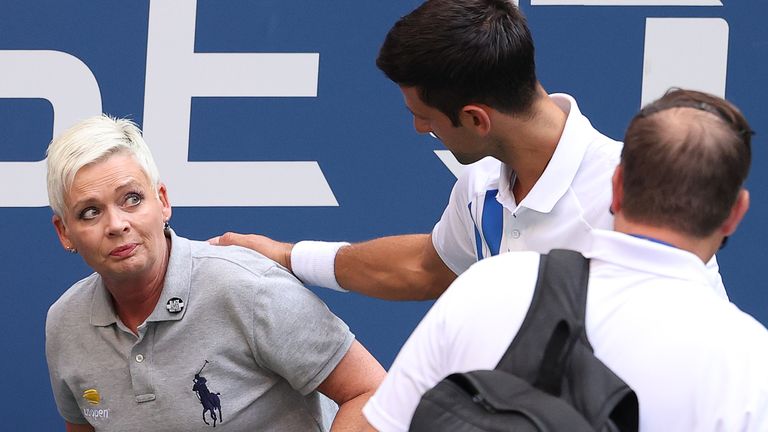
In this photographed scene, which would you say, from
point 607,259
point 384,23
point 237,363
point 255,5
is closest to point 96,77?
point 255,5

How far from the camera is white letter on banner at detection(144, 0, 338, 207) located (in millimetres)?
2613

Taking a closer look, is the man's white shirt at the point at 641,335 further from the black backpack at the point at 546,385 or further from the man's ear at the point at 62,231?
the man's ear at the point at 62,231

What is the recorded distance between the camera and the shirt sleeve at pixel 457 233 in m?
2.05

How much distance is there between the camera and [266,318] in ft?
6.60

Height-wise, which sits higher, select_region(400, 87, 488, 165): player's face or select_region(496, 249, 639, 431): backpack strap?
select_region(400, 87, 488, 165): player's face

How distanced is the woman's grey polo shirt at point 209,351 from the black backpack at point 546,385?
32.0 inches

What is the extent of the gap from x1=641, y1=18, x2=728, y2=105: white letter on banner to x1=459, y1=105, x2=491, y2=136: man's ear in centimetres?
83

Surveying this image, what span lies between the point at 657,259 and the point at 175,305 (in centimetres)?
105

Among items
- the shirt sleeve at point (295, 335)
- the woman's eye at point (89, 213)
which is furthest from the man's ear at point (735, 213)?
the woman's eye at point (89, 213)

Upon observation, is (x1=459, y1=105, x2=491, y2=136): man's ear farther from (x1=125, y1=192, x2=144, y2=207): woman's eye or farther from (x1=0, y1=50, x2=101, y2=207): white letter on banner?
(x1=0, y1=50, x2=101, y2=207): white letter on banner

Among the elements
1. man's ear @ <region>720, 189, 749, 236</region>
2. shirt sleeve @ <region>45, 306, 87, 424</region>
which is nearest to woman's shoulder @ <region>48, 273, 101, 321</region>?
shirt sleeve @ <region>45, 306, 87, 424</region>

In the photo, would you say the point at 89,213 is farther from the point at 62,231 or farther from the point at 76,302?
the point at 76,302

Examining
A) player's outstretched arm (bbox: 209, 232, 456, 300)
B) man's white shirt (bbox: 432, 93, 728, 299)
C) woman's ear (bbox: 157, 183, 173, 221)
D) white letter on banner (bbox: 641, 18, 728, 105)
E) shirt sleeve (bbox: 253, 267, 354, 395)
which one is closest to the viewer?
man's white shirt (bbox: 432, 93, 728, 299)

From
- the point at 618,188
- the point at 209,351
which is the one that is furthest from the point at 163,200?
the point at 618,188
